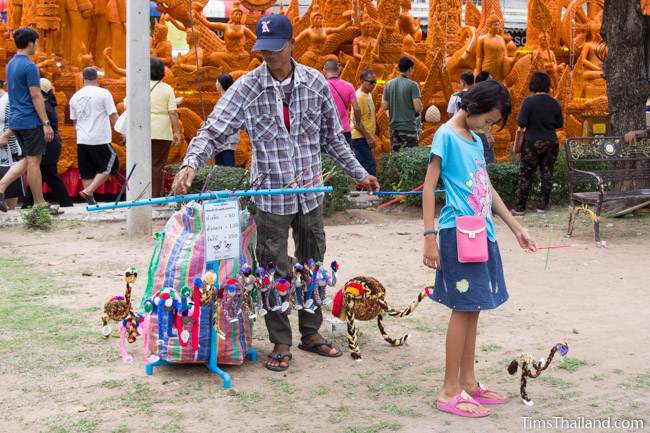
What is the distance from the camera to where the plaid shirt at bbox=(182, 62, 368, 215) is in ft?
16.3

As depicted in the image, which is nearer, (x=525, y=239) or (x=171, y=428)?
(x=171, y=428)

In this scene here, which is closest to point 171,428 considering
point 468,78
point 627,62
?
point 468,78

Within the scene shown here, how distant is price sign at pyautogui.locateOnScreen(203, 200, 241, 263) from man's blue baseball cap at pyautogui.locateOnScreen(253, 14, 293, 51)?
2.70 feet

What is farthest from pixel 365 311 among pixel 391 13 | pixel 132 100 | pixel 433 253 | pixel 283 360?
pixel 391 13

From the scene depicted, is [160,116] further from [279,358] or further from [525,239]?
[525,239]

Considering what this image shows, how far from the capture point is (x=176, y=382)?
4.80 m

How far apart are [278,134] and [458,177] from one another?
1100mm

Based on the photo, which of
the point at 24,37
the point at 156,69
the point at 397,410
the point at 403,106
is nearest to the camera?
the point at 397,410

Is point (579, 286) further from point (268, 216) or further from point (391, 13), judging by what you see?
point (391, 13)

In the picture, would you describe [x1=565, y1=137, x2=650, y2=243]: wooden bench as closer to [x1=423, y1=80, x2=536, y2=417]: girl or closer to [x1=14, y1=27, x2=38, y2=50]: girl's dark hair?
[x1=423, y1=80, x2=536, y2=417]: girl

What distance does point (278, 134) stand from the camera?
500cm

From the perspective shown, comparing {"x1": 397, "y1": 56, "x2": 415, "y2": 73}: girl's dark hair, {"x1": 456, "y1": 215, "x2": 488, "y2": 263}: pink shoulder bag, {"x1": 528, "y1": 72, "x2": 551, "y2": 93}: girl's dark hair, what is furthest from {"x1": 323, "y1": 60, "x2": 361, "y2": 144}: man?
{"x1": 456, "y1": 215, "x2": 488, "y2": 263}: pink shoulder bag

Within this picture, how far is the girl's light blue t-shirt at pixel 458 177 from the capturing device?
14.3 feet

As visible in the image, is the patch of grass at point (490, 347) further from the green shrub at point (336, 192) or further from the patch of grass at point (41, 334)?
the green shrub at point (336, 192)
